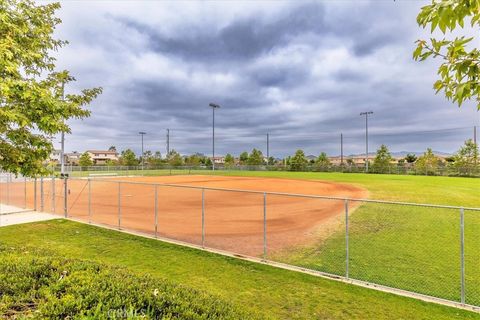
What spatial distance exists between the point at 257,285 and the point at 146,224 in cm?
885

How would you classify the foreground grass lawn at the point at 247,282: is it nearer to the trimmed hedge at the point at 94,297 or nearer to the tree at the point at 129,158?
the trimmed hedge at the point at 94,297

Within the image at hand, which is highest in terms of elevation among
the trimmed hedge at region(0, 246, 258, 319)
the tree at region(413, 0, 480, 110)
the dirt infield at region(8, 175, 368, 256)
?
the tree at region(413, 0, 480, 110)

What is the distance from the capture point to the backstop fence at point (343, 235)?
755cm

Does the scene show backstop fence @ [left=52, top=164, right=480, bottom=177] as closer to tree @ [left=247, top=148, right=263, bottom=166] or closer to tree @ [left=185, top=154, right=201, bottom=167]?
tree @ [left=247, top=148, right=263, bottom=166]

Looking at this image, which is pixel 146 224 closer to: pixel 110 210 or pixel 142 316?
pixel 110 210

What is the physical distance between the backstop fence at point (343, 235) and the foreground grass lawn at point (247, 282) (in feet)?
2.57

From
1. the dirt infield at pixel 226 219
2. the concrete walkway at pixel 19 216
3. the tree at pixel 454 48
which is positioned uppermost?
the tree at pixel 454 48

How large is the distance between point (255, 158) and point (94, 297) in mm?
104978

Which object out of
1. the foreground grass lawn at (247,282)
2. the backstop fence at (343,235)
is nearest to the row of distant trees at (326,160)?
the backstop fence at (343,235)

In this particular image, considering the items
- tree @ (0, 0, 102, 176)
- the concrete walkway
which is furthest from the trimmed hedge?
the concrete walkway

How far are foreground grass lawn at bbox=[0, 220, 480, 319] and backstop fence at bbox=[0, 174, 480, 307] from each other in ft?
2.57

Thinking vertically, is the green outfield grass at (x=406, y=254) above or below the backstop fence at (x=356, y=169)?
below

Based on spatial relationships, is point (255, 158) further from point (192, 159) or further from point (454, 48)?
point (454, 48)

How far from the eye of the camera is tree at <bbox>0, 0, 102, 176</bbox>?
6.30 metres
